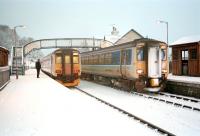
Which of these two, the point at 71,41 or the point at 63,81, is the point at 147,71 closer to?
the point at 63,81

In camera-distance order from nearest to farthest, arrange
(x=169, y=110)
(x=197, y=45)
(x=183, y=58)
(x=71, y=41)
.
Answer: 1. (x=169, y=110)
2. (x=197, y=45)
3. (x=183, y=58)
4. (x=71, y=41)

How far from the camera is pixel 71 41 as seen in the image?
170 feet

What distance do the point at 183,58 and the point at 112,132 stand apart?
1761 centimetres

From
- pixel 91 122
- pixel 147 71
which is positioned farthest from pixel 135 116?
pixel 147 71

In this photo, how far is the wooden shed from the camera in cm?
2154

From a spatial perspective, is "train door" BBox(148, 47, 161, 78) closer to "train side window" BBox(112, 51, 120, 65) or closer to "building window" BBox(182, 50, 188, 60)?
"train side window" BBox(112, 51, 120, 65)

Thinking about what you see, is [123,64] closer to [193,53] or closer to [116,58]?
[116,58]

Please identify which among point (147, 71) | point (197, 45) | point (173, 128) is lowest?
point (173, 128)

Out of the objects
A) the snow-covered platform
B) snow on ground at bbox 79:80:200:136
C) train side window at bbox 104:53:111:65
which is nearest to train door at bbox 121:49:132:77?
train side window at bbox 104:53:111:65

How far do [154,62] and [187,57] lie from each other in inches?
290

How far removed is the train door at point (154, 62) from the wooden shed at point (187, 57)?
549 centimetres

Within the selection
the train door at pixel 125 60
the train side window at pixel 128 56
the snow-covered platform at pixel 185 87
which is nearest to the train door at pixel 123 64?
the train door at pixel 125 60

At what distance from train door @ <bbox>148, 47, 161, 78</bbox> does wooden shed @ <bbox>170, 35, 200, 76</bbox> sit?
549cm

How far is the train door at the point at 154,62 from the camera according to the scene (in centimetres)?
1697
